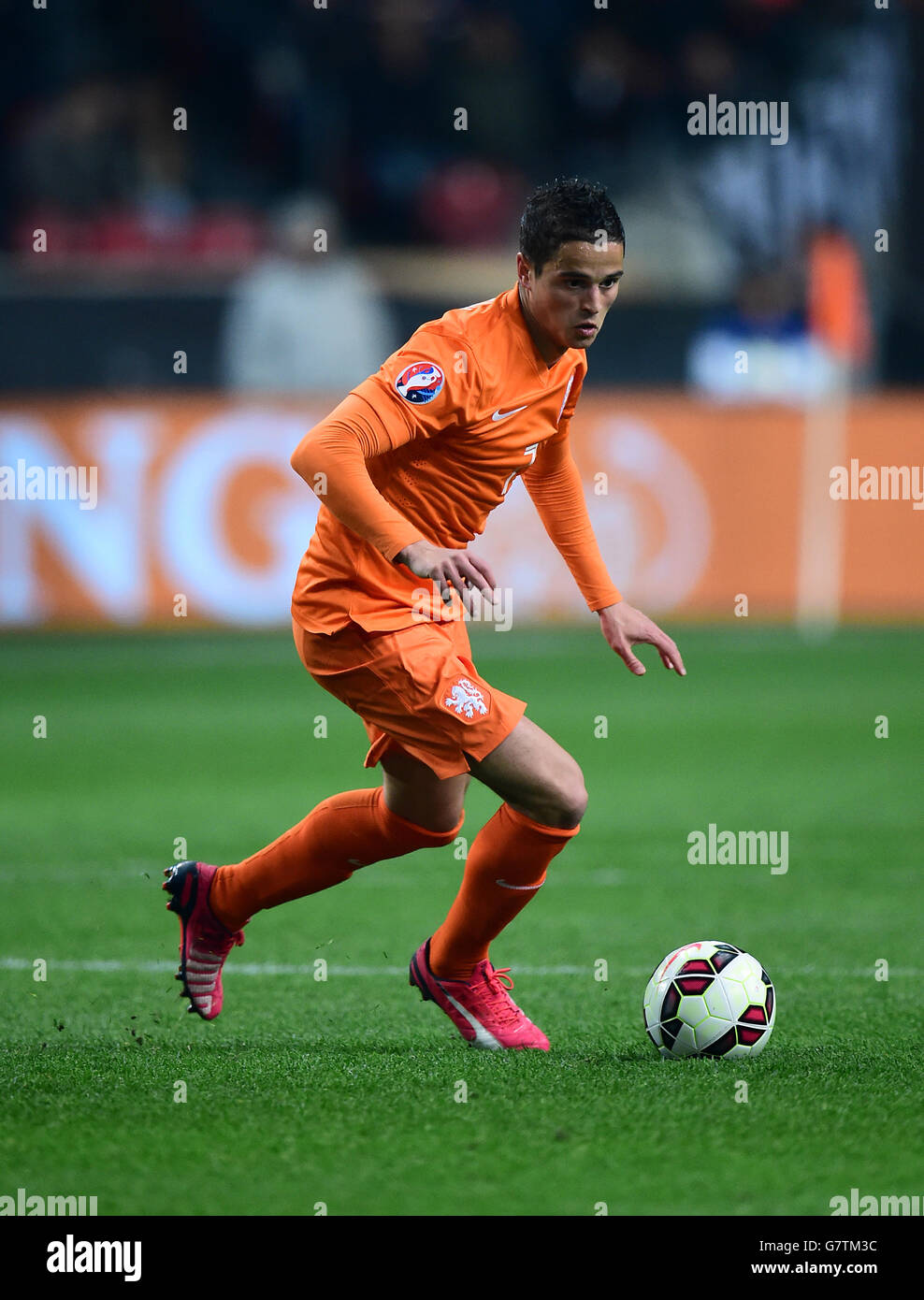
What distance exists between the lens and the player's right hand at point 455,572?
11.9ft

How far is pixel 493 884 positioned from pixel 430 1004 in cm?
76

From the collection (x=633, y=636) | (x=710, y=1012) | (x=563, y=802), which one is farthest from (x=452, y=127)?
(x=710, y=1012)

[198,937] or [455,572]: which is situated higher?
[455,572]

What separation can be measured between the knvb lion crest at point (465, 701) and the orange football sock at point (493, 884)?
32 centimetres

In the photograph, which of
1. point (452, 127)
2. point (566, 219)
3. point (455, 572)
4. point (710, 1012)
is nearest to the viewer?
point (455, 572)

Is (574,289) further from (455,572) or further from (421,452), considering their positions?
(455,572)

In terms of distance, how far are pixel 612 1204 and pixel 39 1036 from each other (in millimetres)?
1818

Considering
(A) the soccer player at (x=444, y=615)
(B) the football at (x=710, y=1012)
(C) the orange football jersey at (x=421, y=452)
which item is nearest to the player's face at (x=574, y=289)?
(A) the soccer player at (x=444, y=615)

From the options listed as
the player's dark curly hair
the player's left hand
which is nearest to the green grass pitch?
the player's left hand

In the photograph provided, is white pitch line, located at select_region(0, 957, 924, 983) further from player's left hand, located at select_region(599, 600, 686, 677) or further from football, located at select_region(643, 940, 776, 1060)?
player's left hand, located at select_region(599, 600, 686, 677)

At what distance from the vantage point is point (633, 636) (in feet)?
14.1

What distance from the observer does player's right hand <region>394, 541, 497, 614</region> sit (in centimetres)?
361

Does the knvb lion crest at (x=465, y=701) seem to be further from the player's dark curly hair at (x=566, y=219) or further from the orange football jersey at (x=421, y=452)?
the player's dark curly hair at (x=566, y=219)

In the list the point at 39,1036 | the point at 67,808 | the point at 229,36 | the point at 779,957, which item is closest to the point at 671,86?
the point at 229,36
